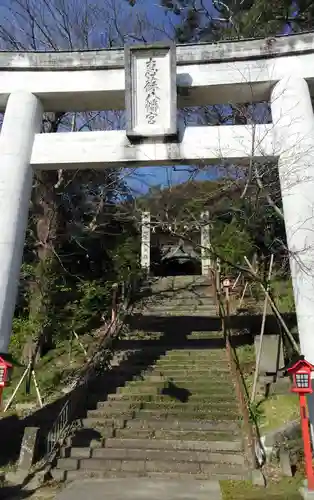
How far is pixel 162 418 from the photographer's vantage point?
859 centimetres

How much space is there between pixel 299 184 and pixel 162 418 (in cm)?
497

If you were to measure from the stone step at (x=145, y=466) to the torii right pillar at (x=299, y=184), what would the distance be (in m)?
1.70

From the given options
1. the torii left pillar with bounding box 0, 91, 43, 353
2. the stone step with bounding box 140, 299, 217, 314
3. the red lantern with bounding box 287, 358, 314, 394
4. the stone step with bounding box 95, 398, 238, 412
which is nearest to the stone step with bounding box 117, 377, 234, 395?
the stone step with bounding box 95, 398, 238, 412

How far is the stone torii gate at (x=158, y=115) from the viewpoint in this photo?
24.2 feet

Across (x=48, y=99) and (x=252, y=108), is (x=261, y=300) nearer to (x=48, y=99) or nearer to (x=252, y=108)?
(x=252, y=108)

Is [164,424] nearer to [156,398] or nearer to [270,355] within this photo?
[156,398]

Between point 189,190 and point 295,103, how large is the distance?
627 cm

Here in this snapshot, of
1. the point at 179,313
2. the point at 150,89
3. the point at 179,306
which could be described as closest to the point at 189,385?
the point at 179,313

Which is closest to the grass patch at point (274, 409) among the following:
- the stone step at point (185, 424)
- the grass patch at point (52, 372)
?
the stone step at point (185, 424)

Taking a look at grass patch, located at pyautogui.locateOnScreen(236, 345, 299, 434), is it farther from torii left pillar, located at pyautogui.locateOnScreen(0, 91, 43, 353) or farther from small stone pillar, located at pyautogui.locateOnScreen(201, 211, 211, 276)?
torii left pillar, located at pyautogui.locateOnScreen(0, 91, 43, 353)

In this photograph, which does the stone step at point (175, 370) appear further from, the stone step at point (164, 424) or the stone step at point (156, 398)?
the stone step at point (164, 424)

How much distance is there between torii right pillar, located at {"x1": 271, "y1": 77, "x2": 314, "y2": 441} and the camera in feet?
22.5

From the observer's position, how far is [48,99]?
8547 mm

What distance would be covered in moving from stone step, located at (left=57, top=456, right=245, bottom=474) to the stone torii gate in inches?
101
